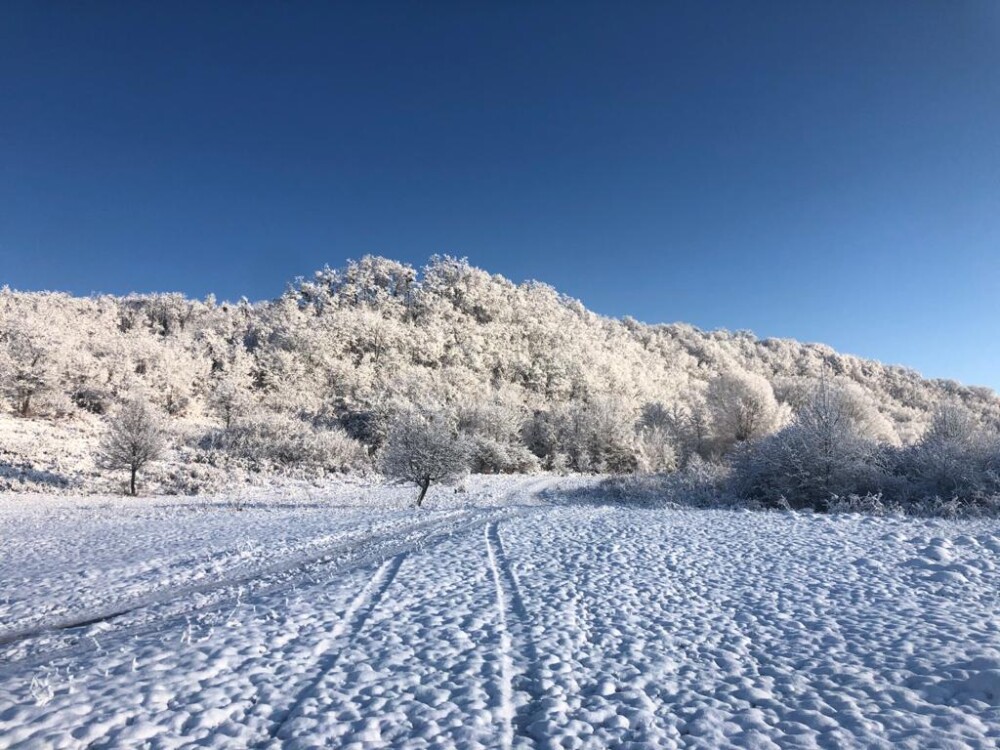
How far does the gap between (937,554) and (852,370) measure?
122 m

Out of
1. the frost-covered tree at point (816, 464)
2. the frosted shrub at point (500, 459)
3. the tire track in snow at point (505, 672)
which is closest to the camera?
the tire track in snow at point (505, 672)

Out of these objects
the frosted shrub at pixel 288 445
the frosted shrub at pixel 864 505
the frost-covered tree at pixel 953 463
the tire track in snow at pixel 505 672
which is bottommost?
the tire track in snow at pixel 505 672

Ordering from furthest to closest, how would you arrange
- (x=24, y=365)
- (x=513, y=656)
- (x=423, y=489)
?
(x=24, y=365), (x=423, y=489), (x=513, y=656)

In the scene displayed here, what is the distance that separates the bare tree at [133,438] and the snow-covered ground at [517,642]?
1298 cm

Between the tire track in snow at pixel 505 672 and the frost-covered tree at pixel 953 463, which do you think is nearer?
the tire track in snow at pixel 505 672

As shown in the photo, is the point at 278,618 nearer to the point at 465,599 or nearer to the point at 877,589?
the point at 465,599

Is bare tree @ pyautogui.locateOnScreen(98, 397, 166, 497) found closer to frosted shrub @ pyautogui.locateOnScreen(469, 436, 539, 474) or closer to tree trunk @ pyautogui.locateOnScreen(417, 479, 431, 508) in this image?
tree trunk @ pyautogui.locateOnScreen(417, 479, 431, 508)

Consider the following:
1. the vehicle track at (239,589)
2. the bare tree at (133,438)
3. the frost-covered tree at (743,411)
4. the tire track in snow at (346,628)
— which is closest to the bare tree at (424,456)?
the vehicle track at (239,589)

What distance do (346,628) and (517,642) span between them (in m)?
2.28

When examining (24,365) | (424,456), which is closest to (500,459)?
(424,456)

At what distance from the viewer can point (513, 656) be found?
19.4 feet

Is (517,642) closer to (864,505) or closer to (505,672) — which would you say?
(505,672)

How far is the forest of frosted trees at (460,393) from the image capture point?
20719mm

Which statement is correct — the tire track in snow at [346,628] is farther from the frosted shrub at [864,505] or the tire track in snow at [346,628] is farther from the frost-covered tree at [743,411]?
A: the frost-covered tree at [743,411]
